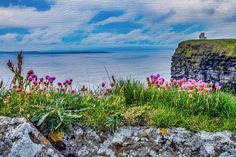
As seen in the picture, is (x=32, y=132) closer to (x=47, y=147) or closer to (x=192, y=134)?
(x=47, y=147)

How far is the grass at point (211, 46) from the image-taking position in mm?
108562

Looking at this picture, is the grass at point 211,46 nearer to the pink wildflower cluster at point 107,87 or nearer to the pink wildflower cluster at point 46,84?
the pink wildflower cluster at point 107,87

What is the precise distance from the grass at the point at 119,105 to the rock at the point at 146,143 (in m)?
0.14

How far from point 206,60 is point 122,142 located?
361 ft

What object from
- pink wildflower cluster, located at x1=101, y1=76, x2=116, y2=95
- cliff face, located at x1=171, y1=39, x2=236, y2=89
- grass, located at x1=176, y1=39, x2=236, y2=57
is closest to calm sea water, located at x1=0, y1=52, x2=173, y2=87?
pink wildflower cluster, located at x1=101, y1=76, x2=116, y2=95

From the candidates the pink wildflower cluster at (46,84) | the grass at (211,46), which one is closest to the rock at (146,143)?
the pink wildflower cluster at (46,84)

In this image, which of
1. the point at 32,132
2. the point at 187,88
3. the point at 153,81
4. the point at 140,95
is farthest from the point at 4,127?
the point at 187,88

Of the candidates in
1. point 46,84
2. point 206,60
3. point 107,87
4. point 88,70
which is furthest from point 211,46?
point 46,84

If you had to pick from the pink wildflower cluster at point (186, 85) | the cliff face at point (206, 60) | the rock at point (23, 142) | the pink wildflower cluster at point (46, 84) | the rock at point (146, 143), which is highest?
the pink wildflower cluster at point (46, 84)

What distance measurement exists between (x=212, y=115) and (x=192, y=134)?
Answer: 920 mm

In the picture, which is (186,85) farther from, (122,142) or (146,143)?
(122,142)

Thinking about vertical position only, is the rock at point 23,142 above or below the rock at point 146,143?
above

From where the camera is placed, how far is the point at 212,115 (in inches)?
224

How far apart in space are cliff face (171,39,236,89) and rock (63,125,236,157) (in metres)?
93.8
